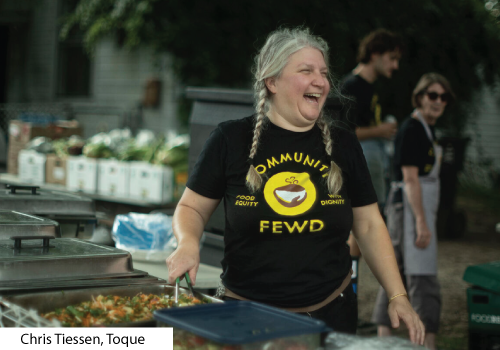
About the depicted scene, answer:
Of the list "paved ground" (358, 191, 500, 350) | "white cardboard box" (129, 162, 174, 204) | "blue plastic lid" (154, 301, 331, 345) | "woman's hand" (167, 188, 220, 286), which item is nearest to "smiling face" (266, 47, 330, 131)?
"woman's hand" (167, 188, 220, 286)

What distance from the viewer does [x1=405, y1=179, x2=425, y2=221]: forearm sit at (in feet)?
14.1

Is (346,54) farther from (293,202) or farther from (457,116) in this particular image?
(293,202)

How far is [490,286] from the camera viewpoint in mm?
3793

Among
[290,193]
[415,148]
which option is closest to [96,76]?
[415,148]

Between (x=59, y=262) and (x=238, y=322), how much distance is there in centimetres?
73

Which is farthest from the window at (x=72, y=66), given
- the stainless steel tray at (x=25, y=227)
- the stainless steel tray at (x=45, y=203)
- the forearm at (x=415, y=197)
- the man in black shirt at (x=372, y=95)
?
the stainless steel tray at (x=25, y=227)

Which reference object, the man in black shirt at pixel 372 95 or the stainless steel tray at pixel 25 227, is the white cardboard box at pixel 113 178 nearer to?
the man in black shirt at pixel 372 95

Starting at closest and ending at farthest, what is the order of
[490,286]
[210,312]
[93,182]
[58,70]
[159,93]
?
[210,312]
[490,286]
[93,182]
[159,93]
[58,70]

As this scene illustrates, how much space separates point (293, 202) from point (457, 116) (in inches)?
378

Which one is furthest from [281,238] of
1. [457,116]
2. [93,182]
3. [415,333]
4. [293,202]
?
[457,116]

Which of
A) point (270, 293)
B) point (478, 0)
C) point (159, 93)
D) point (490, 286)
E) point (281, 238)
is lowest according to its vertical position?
point (490, 286)

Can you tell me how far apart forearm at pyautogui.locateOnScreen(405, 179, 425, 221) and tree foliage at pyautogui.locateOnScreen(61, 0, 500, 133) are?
4.67 meters

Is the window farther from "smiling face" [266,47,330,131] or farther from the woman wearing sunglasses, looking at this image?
"smiling face" [266,47,330,131]
